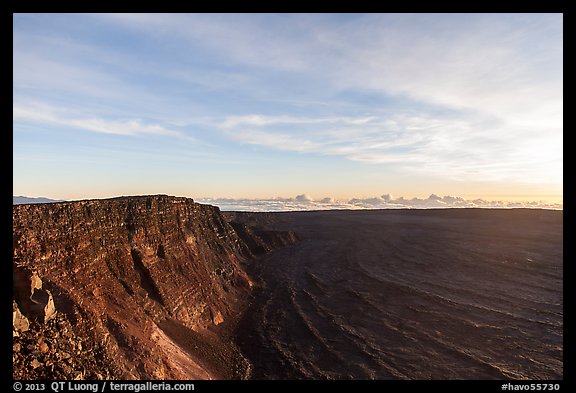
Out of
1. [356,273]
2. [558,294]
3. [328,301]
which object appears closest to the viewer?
[328,301]

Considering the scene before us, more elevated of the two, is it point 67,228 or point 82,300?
point 67,228

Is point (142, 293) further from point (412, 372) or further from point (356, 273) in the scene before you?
point (356, 273)

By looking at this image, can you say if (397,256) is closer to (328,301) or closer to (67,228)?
(328,301)

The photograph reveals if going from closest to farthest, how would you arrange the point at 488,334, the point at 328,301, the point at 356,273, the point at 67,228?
the point at 67,228 < the point at 488,334 < the point at 328,301 < the point at 356,273

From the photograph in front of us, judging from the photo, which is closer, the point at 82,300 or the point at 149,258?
the point at 82,300

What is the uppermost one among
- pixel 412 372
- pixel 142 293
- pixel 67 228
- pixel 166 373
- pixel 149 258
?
pixel 67 228
